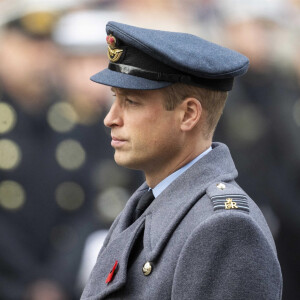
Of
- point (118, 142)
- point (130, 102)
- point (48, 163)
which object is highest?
point (130, 102)

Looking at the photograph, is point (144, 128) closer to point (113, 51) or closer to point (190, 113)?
point (190, 113)

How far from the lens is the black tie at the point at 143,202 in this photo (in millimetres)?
2312

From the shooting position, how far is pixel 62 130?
169 inches

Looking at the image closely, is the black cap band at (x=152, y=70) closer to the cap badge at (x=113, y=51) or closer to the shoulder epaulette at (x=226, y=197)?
the cap badge at (x=113, y=51)

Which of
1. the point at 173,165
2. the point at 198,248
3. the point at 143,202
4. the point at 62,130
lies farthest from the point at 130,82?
the point at 62,130

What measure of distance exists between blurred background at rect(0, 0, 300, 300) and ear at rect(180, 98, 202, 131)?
7.12ft

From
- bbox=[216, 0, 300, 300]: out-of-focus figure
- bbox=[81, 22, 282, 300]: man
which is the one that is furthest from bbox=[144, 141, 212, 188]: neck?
bbox=[216, 0, 300, 300]: out-of-focus figure

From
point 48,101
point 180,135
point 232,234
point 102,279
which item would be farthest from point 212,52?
point 48,101

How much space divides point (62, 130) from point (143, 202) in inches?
80.8

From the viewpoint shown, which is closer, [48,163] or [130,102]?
[130,102]

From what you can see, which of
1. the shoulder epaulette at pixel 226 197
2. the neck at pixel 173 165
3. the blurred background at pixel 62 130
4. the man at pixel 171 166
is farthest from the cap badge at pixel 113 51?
the blurred background at pixel 62 130

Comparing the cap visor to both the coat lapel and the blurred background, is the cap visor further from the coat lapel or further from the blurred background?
the blurred background

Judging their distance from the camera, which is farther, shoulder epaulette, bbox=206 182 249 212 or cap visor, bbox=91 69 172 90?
cap visor, bbox=91 69 172 90

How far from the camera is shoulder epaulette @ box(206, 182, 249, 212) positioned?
1.98 metres
